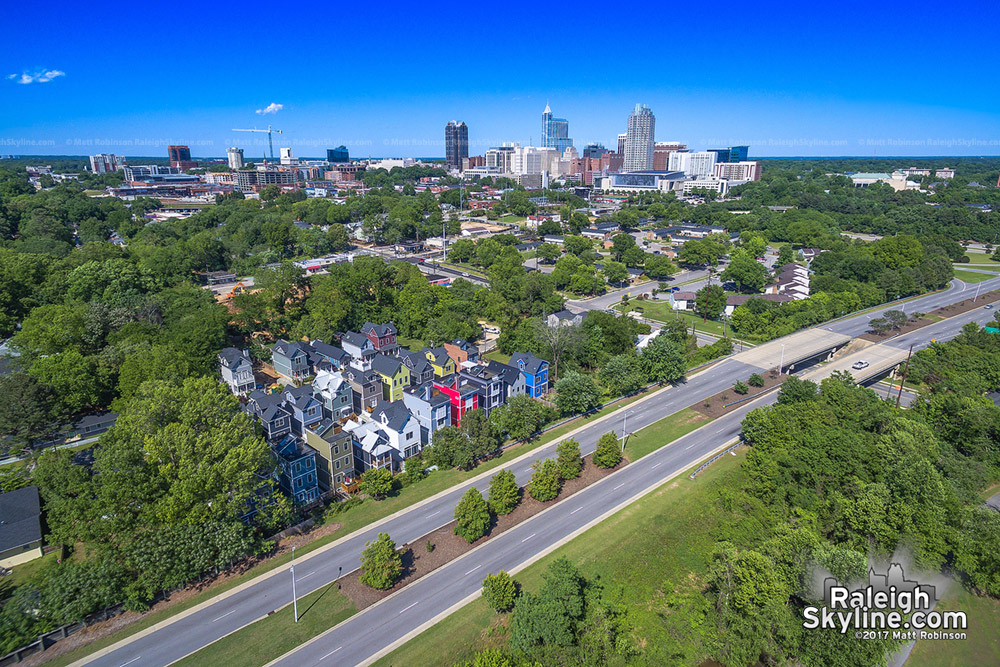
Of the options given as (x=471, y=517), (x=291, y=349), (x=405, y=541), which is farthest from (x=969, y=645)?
(x=291, y=349)

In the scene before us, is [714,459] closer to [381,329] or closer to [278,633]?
[278,633]

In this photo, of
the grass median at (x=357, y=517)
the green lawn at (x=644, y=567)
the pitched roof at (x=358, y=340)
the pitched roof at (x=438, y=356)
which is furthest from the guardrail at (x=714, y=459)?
the pitched roof at (x=358, y=340)

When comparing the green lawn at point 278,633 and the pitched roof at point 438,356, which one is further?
the pitched roof at point 438,356

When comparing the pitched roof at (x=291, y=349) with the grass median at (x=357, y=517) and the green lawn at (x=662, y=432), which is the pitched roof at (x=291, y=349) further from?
the green lawn at (x=662, y=432)

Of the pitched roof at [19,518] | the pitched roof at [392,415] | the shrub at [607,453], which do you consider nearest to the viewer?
the pitched roof at [19,518]

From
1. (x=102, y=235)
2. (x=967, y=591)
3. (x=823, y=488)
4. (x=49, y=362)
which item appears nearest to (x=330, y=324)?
(x=49, y=362)

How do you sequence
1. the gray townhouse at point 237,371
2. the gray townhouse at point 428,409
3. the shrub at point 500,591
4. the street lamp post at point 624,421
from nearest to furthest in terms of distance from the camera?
the shrub at point 500,591
the gray townhouse at point 428,409
the street lamp post at point 624,421
the gray townhouse at point 237,371

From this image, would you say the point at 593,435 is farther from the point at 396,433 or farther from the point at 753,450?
the point at 396,433
